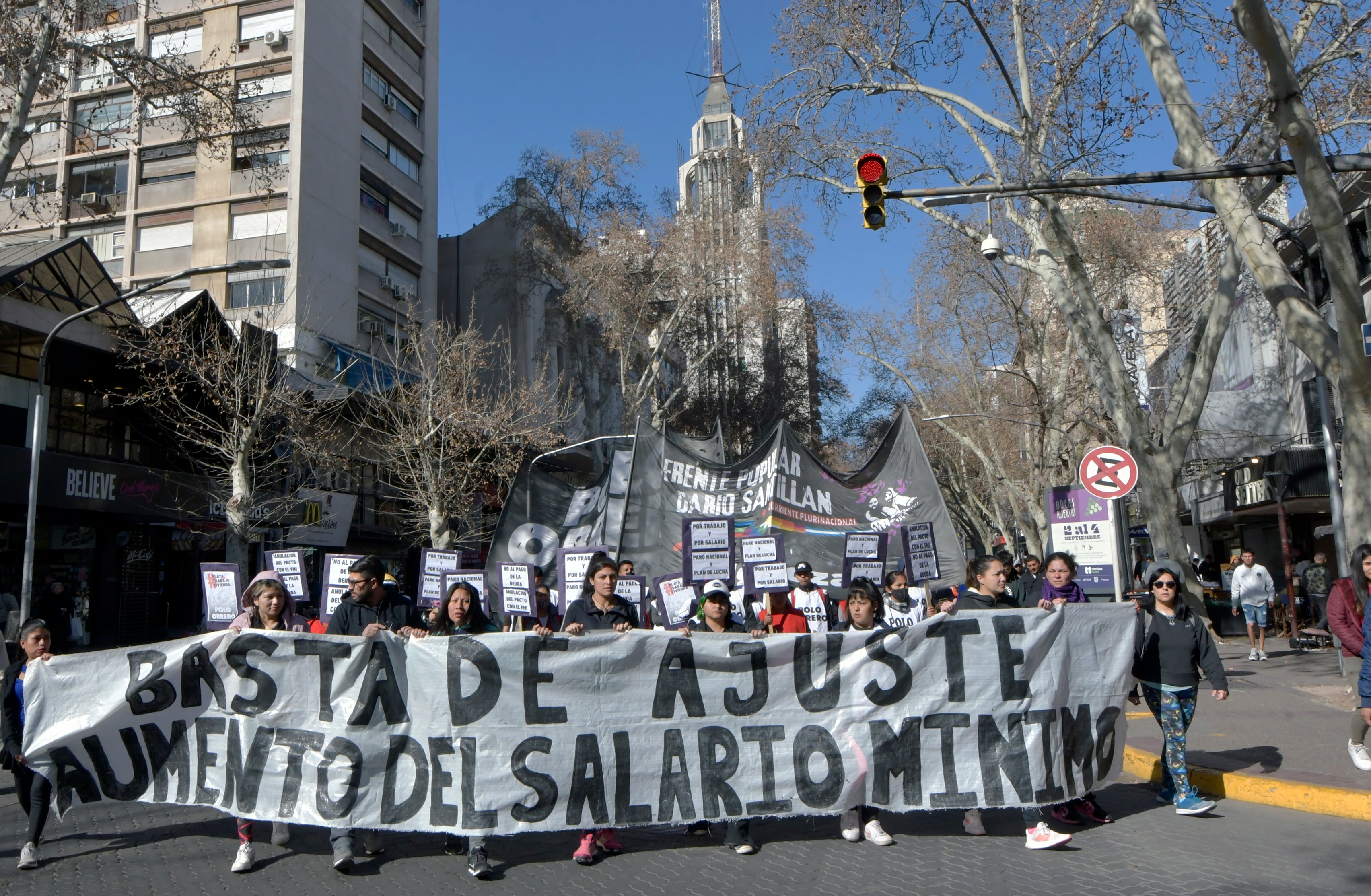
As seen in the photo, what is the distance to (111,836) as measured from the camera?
6.62 metres

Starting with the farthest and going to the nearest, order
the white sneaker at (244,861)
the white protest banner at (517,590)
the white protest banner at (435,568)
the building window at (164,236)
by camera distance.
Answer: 1. the building window at (164,236)
2. the white protest banner at (435,568)
3. the white protest banner at (517,590)
4. the white sneaker at (244,861)

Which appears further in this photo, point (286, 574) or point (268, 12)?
point (268, 12)

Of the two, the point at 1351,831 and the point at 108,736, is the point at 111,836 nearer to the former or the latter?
the point at 108,736

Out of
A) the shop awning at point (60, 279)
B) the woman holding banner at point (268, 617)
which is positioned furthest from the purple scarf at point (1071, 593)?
the shop awning at point (60, 279)

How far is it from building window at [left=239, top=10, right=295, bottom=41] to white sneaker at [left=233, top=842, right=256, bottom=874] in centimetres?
3147

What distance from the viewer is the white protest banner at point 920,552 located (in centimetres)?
1295

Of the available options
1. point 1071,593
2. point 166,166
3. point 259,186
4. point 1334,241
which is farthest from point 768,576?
point 166,166

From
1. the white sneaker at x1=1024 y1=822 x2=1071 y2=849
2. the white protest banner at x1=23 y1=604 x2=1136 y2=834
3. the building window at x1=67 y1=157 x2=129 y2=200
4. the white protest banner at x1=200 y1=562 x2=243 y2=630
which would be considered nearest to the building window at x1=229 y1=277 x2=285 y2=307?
the building window at x1=67 y1=157 x2=129 y2=200

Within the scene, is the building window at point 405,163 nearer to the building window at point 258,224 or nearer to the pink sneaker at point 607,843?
the building window at point 258,224

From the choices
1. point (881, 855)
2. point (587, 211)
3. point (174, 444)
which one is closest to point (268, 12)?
point (587, 211)

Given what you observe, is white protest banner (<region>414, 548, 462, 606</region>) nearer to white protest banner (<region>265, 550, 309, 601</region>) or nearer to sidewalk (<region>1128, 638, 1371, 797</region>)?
white protest banner (<region>265, 550, 309, 601</region>)

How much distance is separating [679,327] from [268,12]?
640 inches

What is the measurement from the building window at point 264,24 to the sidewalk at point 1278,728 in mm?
30618

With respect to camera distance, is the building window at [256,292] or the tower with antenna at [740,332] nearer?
the building window at [256,292]
